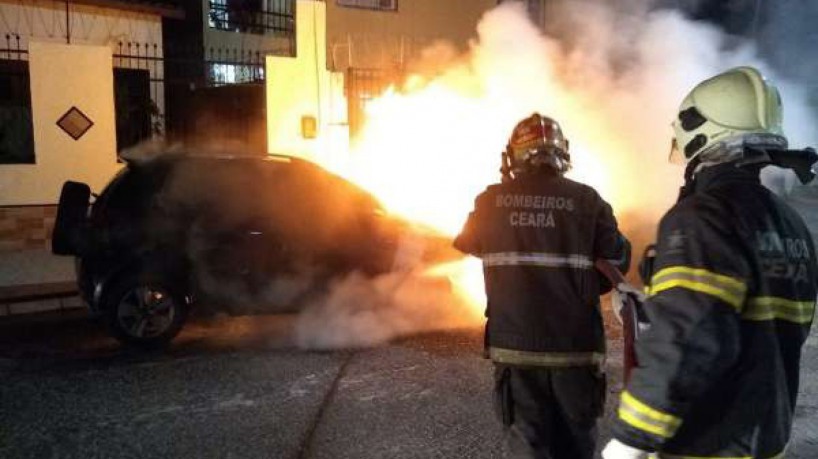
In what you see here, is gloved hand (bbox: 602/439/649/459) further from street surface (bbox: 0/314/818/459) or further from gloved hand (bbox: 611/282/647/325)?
street surface (bbox: 0/314/818/459)

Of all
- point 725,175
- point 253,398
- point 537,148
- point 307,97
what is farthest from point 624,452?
point 307,97

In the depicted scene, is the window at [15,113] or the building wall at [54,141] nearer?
the building wall at [54,141]

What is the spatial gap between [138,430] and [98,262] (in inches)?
84.4

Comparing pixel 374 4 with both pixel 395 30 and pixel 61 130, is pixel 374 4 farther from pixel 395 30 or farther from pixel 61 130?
pixel 61 130

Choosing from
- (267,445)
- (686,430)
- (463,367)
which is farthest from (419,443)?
(686,430)

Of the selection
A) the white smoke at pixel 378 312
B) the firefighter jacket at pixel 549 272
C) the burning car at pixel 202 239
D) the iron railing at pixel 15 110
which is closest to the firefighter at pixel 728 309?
the firefighter jacket at pixel 549 272

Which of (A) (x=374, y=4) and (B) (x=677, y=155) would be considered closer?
(B) (x=677, y=155)

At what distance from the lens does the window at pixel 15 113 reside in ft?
31.1

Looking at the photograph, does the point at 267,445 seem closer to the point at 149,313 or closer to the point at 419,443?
the point at 419,443

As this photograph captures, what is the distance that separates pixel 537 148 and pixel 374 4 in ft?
35.5

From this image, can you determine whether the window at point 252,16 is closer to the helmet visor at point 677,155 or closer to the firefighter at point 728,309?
the helmet visor at point 677,155

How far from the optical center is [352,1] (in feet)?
42.8

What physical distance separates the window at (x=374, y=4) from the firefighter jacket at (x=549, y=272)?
10365 millimetres

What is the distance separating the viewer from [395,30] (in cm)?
1355
